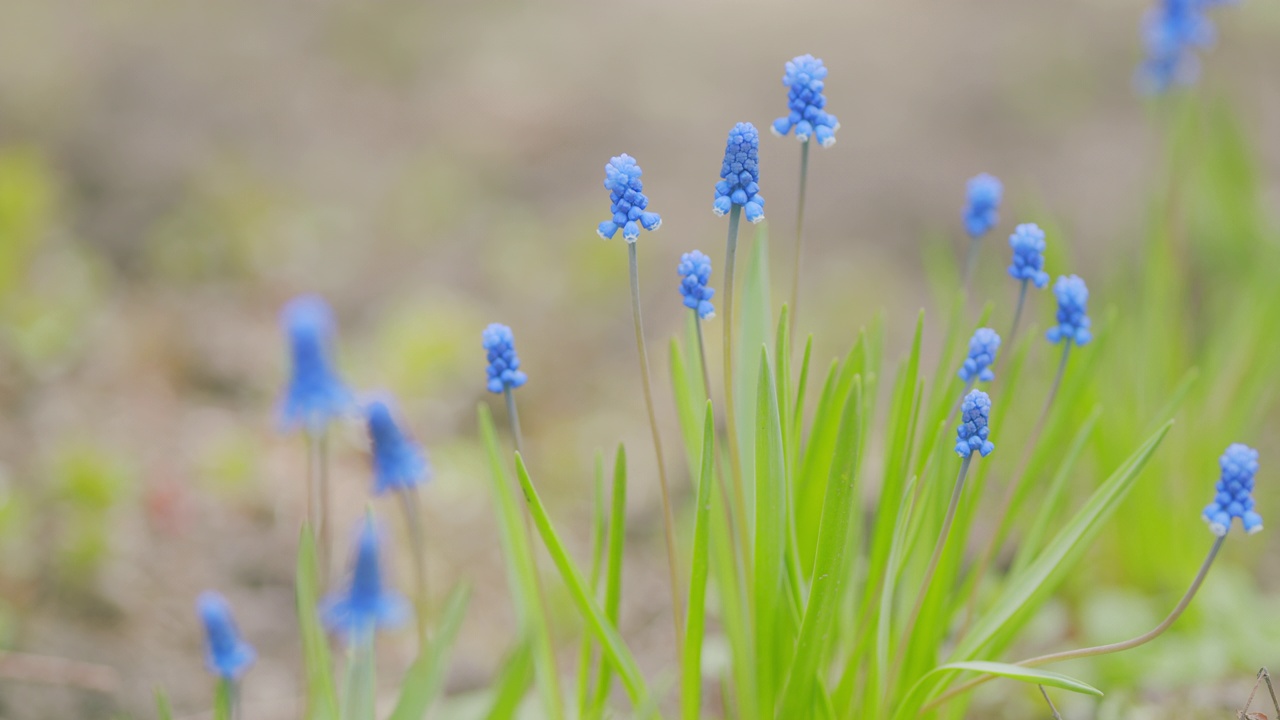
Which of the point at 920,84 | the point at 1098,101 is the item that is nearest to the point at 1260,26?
the point at 1098,101

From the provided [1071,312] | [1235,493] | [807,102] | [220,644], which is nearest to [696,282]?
[807,102]

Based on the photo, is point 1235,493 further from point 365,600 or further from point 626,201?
point 365,600

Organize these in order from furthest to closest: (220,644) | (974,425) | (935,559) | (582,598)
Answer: (220,644), (582,598), (935,559), (974,425)

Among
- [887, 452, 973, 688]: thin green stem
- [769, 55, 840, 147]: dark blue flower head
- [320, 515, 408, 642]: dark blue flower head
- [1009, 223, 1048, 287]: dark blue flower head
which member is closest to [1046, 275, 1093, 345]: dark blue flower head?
[1009, 223, 1048, 287]: dark blue flower head

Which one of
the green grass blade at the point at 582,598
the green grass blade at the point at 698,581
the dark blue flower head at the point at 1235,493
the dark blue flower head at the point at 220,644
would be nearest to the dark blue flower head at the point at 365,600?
the dark blue flower head at the point at 220,644

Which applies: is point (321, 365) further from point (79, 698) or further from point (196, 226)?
point (196, 226)
